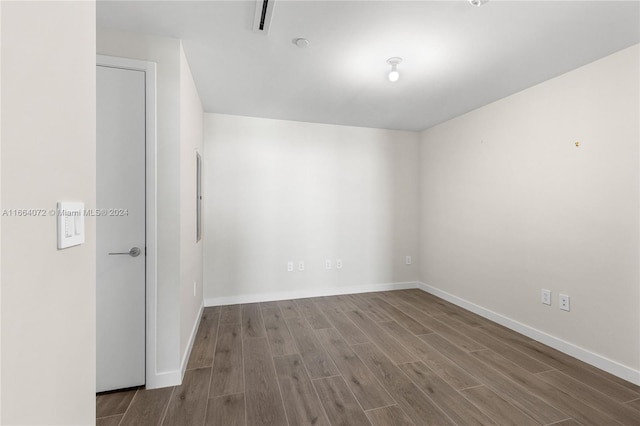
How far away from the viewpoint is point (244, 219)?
12.0 feet

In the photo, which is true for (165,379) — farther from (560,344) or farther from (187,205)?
(560,344)

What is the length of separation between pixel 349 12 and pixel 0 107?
177 cm

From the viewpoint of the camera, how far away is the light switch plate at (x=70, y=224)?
2.21ft

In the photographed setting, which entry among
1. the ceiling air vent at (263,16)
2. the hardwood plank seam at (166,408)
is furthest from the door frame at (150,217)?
the ceiling air vent at (263,16)

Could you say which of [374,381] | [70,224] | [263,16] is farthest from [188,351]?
[263,16]

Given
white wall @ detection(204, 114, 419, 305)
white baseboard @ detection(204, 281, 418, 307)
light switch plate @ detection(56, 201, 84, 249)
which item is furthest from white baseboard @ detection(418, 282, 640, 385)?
light switch plate @ detection(56, 201, 84, 249)

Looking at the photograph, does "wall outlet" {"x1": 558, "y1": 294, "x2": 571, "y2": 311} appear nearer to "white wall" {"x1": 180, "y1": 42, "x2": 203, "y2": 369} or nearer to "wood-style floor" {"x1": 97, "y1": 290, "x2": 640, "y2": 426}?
"wood-style floor" {"x1": 97, "y1": 290, "x2": 640, "y2": 426}

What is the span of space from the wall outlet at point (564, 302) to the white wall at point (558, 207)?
0.04m

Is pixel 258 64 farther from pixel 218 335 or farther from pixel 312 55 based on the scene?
pixel 218 335

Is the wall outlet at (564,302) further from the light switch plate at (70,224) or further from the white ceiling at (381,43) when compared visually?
the light switch plate at (70,224)

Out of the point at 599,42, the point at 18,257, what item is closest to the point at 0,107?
the point at 18,257

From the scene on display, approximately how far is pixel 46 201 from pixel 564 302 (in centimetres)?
336

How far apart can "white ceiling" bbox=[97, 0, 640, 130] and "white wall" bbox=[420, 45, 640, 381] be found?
0.30 meters

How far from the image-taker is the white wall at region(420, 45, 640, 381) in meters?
2.11
